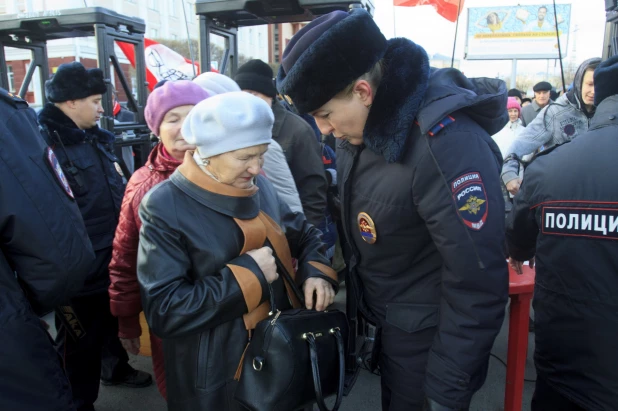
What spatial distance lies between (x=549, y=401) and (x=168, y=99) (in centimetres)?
201

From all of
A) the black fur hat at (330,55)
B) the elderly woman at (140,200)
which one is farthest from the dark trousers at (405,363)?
the elderly woman at (140,200)

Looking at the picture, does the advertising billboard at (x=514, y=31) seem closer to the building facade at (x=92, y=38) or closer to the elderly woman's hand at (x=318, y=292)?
the building facade at (x=92, y=38)

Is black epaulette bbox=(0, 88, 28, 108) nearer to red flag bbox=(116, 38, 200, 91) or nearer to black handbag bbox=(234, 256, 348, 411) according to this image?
black handbag bbox=(234, 256, 348, 411)

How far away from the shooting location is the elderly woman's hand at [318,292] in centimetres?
160

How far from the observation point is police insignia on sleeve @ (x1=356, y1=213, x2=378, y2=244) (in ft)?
4.67

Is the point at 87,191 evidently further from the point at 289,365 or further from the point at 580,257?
the point at 580,257

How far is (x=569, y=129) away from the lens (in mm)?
3291

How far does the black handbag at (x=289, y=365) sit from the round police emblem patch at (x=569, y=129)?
9.01 feet

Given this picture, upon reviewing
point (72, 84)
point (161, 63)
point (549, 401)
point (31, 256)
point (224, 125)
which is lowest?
point (549, 401)

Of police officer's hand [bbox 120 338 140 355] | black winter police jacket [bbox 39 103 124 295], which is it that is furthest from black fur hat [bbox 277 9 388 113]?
black winter police jacket [bbox 39 103 124 295]

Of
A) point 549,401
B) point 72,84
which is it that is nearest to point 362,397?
point 549,401

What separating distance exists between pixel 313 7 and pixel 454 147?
2.67m

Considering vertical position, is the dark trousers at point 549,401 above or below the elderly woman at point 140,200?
below

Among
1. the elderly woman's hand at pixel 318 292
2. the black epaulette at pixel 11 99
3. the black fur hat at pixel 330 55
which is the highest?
the black fur hat at pixel 330 55
